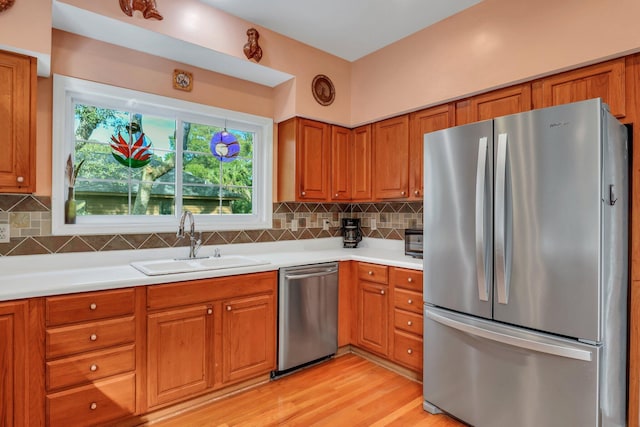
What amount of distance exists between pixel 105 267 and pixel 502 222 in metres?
2.43

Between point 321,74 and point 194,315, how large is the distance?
2.31 m

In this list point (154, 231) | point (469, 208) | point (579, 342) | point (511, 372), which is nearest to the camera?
point (579, 342)

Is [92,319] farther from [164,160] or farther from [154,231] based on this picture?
[164,160]

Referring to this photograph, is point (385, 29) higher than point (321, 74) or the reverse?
higher

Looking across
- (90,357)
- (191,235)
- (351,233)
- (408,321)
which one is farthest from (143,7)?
(408,321)

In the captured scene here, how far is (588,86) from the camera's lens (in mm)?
1936

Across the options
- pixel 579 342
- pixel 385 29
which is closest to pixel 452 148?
pixel 579 342

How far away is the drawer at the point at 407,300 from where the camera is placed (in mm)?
2457

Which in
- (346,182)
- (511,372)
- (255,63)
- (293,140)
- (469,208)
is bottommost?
(511,372)

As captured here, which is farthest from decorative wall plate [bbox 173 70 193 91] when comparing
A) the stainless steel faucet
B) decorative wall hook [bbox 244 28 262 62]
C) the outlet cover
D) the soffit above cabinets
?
the outlet cover

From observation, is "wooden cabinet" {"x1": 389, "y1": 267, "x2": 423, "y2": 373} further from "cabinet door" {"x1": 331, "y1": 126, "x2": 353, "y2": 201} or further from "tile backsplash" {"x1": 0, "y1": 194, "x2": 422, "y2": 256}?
"cabinet door" {"x1": 331, "y1": 126, "x2": 353, "y2": 201}

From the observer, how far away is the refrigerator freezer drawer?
1.53 metres

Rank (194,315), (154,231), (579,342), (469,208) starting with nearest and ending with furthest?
(579,342) → (469,208) → (194,315) → (154,231)

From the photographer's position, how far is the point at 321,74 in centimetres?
313
